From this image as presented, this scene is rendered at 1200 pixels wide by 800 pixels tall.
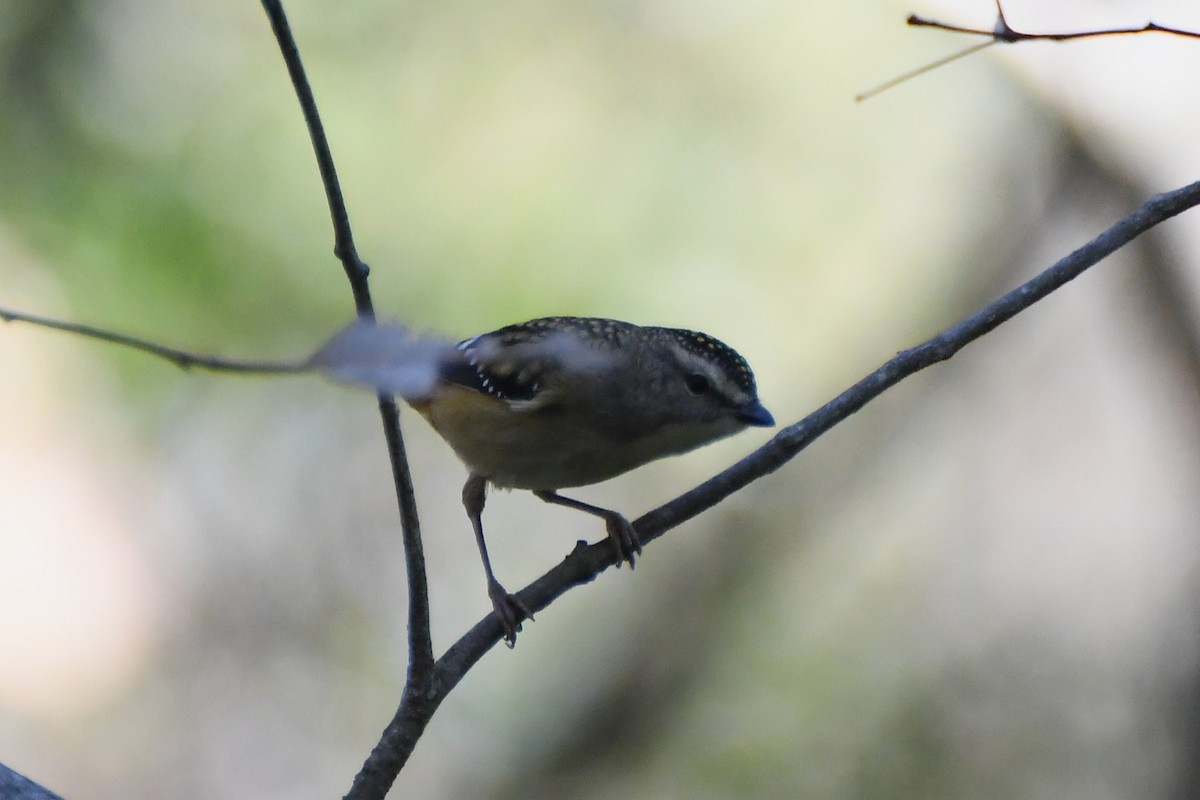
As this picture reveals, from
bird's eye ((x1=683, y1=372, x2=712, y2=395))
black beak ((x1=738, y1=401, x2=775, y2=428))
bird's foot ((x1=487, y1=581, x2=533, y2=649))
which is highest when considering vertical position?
bird's eye ((x1=683, y1=372, x2=712, y2=395))

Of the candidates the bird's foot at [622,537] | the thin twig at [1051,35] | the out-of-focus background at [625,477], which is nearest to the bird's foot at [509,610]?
the bird's foot at [622,537]

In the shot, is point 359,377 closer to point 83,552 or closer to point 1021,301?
point 1021,301

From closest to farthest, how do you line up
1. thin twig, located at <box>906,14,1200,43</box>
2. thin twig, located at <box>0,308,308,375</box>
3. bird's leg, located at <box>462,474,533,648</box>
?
thin twig, located at <box>0,308,308,375</box> → thin twig, located at <box>906,14,1200,43</box> → bird's leg, located at <box>462,474,533,648</box>

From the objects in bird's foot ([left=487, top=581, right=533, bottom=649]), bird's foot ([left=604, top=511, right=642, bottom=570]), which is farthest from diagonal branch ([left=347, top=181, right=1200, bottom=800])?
bird's foot ([left=487, top=581, right=533, bottom=649])

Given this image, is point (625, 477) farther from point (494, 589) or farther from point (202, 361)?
point (202, 361)

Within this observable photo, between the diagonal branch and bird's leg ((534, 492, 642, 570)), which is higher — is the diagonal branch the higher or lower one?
the lower one

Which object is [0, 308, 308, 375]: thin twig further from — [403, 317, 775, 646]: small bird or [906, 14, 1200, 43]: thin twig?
[403, 317, 775, 646]: small bird

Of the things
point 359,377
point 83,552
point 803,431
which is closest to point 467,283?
point 83,552

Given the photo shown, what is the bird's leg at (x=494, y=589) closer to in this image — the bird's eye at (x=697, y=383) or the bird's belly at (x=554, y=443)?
the bird's belly at (x=554, y=443)
